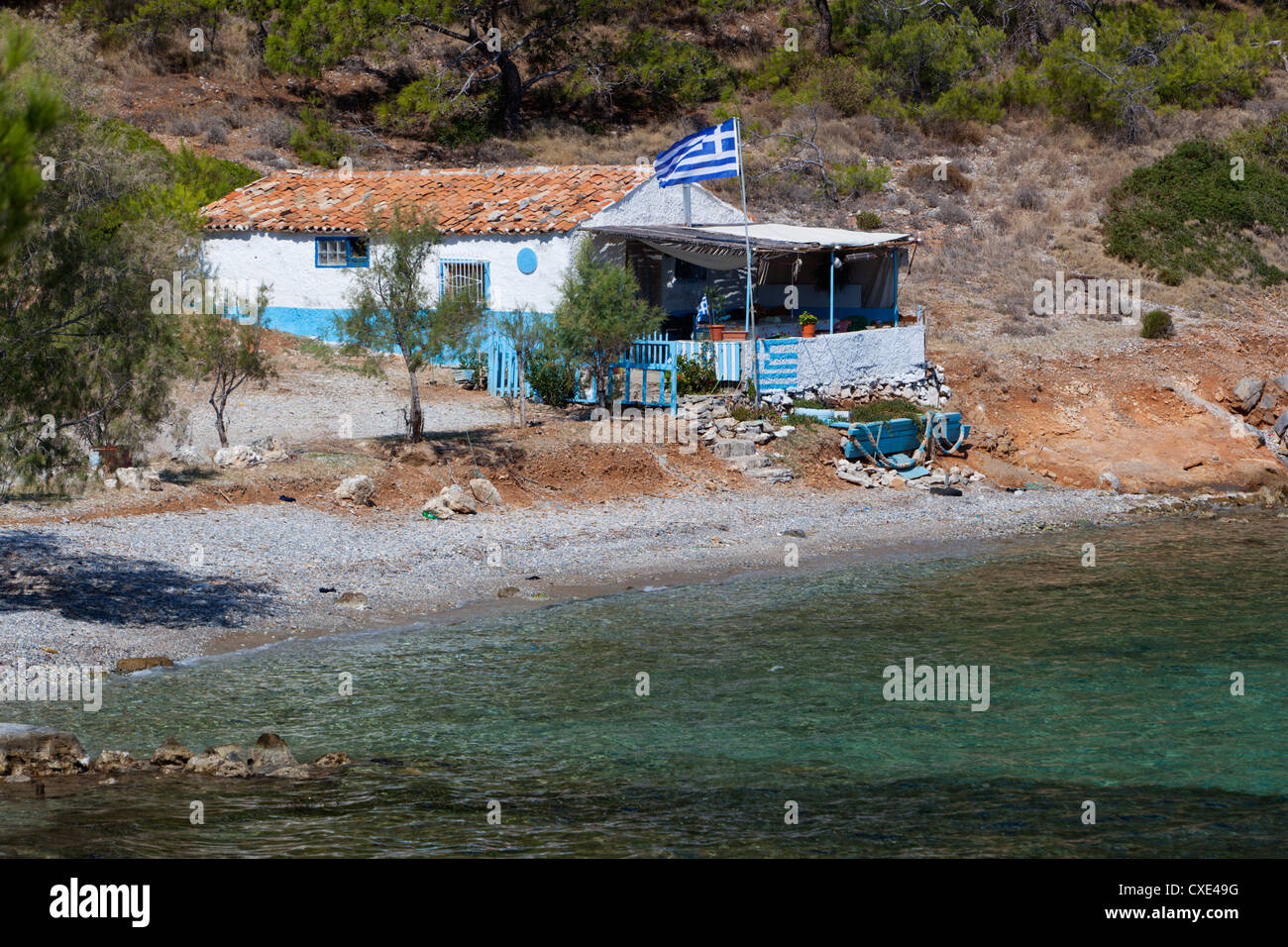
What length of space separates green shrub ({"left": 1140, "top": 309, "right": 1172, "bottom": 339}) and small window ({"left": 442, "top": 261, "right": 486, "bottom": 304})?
50.2 feet

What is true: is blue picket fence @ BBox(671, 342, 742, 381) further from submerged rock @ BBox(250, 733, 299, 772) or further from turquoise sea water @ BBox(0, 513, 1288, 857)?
submerged rock @ BBox(250, 733, 299, 772)

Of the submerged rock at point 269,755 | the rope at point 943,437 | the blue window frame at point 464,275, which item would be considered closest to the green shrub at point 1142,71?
the rope at point 943,437

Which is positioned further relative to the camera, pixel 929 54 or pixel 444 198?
pixel 929 54

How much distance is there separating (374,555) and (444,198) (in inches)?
541

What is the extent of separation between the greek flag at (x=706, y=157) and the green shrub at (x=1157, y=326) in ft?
40.5

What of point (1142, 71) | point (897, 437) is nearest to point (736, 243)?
point (897, 437)

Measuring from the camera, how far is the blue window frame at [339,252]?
29.0 meters

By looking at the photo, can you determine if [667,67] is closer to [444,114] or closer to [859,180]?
[444,114]

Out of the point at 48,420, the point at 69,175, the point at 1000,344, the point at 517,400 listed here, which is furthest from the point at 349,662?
the point at 1000,344

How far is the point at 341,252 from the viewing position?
29219mm

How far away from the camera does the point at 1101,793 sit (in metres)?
10.5

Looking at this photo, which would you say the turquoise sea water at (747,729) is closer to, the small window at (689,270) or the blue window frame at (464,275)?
the small window at (689,270)

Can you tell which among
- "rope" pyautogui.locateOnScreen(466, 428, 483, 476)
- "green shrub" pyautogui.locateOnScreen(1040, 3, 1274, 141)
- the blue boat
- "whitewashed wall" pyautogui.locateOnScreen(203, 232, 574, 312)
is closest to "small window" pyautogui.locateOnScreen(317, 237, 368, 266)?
"whitewashed wall" pyautogui.locateOnScreen(203, 232, 574, 312)
